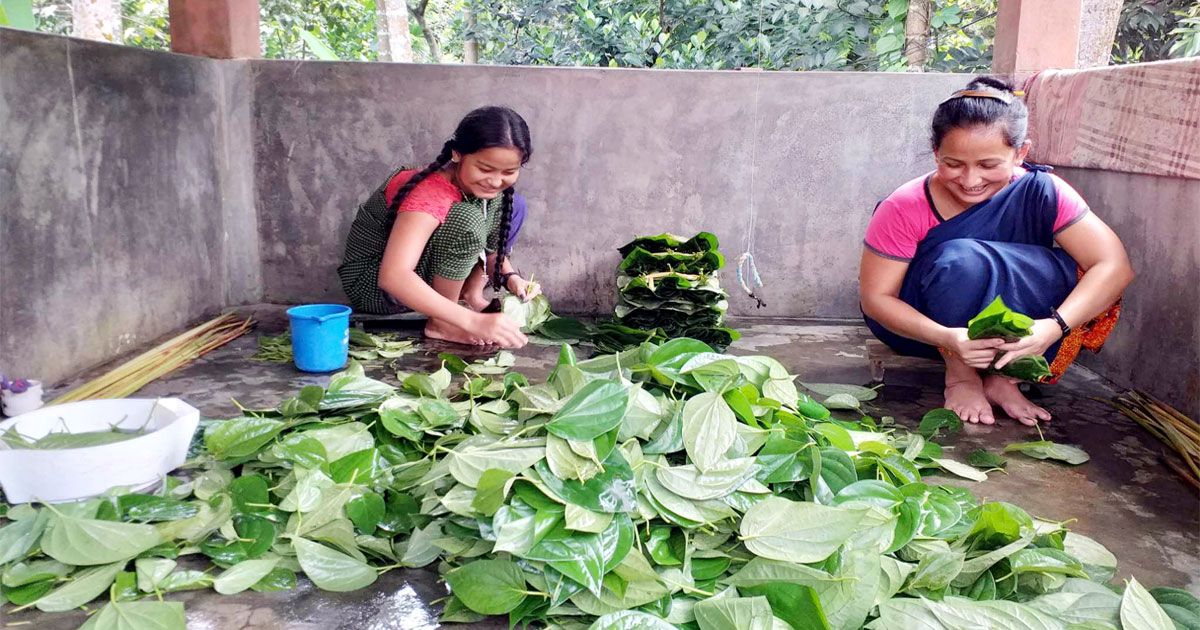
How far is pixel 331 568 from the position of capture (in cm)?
138

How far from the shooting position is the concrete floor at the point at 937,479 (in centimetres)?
132

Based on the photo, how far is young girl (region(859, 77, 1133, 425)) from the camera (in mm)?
2123

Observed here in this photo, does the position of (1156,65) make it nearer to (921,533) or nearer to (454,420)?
(921,533)

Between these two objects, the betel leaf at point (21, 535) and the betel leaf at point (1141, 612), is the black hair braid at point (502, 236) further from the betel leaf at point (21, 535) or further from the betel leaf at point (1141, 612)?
the betel leaf at point (1141, 612)

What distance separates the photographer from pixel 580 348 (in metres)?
2.93

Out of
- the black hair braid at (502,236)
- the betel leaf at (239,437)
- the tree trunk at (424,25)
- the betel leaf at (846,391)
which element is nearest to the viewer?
the betel leaf at (239,437)

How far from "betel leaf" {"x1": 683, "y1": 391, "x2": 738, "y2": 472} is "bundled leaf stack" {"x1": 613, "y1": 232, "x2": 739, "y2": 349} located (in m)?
1.18

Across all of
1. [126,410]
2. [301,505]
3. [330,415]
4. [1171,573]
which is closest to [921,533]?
[1171,573]

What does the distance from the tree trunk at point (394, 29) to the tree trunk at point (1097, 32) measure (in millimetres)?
3828

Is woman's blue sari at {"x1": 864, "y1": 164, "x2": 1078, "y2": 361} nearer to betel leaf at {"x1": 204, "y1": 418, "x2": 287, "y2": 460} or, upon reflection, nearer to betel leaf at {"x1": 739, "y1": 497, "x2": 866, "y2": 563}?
betel leaf at {"x1": 739, "y1": 497, "x2": 866, "y2": 563}

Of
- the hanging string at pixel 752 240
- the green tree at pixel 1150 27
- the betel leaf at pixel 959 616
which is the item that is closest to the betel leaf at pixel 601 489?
the betel leaf at pixel 959 616

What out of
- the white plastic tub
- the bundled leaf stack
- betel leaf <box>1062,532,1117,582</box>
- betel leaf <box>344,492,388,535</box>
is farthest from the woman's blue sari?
the white plastic tub

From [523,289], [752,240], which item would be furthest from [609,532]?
[752,240]

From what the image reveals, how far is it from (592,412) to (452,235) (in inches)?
59.3
